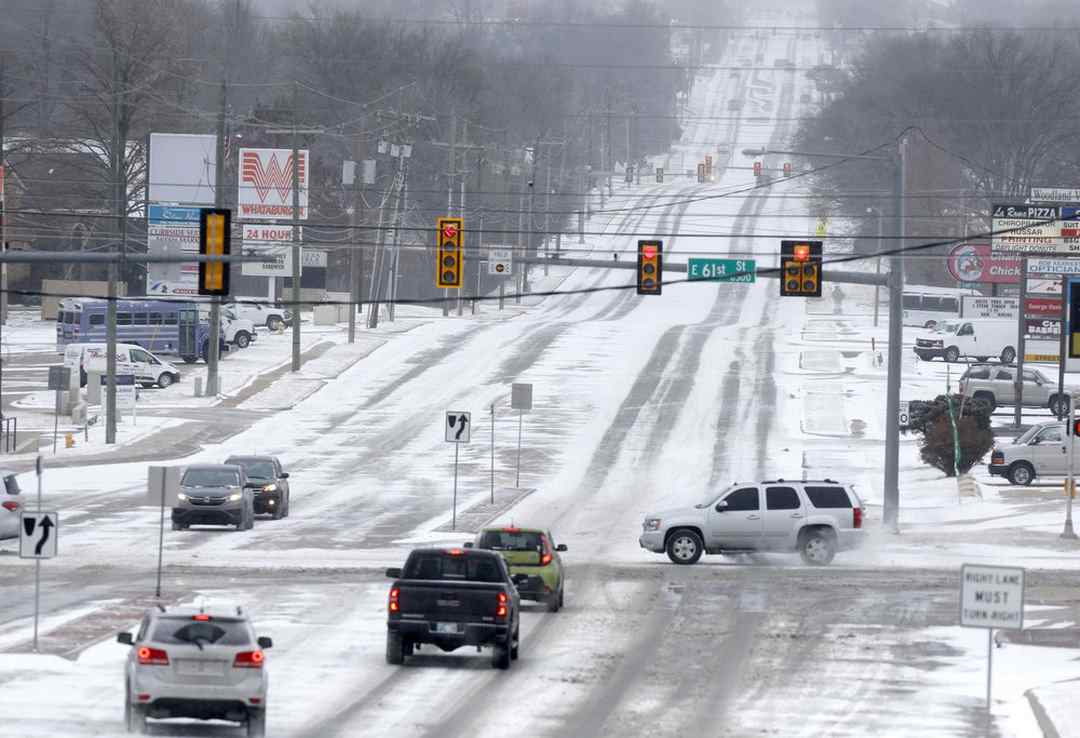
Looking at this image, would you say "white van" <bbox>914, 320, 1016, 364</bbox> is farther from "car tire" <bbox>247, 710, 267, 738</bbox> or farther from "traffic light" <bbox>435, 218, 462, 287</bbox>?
"car tire" <bbox>247, 710, 267, 738</bbox>

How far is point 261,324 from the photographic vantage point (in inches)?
3467

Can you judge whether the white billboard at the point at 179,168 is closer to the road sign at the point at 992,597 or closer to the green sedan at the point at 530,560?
the green sedan at the point at 530,560

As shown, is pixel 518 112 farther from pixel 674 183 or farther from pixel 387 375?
pixel 387 375

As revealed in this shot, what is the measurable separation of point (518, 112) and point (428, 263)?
56.3 meters

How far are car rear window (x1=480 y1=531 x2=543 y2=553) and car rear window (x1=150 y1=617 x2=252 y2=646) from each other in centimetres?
→ 1065

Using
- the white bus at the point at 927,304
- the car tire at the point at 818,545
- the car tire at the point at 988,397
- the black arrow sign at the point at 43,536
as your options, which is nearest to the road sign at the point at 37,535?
the black arrow sign at the point at 43,536

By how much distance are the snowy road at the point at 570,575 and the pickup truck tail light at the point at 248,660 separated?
1.00 m

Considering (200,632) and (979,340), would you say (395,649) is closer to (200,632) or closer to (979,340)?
(200,632)

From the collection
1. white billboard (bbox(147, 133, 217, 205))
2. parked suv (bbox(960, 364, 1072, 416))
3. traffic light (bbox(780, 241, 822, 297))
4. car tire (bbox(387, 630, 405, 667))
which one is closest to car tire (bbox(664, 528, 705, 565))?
traffic light (bbox(780, 241, 822, 297))

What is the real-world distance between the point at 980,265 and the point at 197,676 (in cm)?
7105

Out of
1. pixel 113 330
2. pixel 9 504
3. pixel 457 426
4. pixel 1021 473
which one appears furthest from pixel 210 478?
pixel 1021 473

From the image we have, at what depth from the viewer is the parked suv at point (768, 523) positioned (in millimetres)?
34531

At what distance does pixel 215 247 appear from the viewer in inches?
1029

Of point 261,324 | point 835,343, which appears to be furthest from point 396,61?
point 835,343
